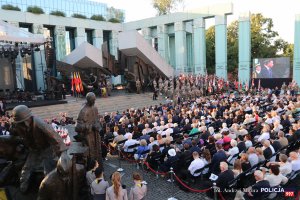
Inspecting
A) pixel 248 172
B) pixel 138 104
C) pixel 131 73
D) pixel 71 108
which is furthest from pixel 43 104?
pixel 248 172

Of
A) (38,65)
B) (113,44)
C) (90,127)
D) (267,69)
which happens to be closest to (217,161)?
(90,127)

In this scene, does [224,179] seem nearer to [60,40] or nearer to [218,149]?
[218,149]

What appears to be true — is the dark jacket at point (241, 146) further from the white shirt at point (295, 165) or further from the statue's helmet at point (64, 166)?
the statue's helmet at point (64, 166)

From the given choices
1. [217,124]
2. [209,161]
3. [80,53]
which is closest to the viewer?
[209,161]

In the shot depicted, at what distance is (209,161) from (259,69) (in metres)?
26.5

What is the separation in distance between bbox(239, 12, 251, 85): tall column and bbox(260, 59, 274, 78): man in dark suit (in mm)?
2521

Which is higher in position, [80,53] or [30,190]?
[80,53]

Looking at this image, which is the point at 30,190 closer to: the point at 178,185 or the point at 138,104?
the point at 178,185

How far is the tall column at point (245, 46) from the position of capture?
3266 cm

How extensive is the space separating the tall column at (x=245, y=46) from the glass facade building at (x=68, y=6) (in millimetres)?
25341

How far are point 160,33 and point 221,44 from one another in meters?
9.14

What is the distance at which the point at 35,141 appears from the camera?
4.04 meters

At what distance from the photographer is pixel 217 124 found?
1176 centimetres

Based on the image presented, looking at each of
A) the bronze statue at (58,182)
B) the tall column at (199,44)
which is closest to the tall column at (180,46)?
the tall column at (199,44)
